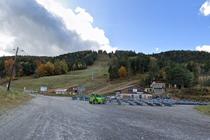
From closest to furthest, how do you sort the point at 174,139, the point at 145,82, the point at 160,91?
1. the point at 174,139
2. the point at 160,91
3. the point at 145,82

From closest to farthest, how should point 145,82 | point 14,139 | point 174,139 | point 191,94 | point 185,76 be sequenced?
1. point 14,139
2. point 174,139
3. point 191,94
4. point 185,76
5. point 145,82

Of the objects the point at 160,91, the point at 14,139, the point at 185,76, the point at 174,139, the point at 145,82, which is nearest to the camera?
the point at 14,139

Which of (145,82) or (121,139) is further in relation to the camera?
(145,82)

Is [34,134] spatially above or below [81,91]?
below

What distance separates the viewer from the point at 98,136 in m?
17.6

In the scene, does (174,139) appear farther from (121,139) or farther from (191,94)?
(191,94)

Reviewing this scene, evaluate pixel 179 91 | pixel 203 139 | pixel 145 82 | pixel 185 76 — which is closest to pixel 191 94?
pixel 179 91

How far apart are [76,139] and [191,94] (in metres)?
124

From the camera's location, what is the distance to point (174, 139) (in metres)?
17.2

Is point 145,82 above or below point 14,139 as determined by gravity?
above

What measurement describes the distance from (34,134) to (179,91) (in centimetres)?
12779

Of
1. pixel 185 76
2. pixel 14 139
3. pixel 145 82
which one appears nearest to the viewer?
pixel 14 139

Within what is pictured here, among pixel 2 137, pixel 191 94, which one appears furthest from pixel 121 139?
pixel 191 94

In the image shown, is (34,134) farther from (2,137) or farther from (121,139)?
(121,139)
